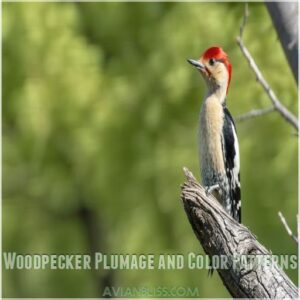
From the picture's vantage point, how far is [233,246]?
11.3 ft

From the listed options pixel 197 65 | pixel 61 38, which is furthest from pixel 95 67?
pixel 197 65

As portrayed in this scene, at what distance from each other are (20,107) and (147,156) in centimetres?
130

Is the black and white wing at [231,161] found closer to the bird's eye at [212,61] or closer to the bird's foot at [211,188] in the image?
the bird's foot at [211,188]

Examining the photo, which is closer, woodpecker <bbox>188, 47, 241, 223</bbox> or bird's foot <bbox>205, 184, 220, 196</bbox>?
bird's foot <bbox>205, 184, 220, 196</bbox>

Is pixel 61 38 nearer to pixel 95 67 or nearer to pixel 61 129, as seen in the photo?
pixel 95 67

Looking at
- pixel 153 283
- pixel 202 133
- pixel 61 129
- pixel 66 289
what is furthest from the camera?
pixel 66 289

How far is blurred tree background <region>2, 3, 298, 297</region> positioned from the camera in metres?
7.84

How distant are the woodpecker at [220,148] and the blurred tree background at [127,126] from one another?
2.77m

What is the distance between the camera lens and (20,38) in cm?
859

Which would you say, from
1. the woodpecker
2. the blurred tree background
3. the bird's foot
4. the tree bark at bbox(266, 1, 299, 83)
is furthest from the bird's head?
the blurred tree background

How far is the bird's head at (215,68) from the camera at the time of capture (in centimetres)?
437

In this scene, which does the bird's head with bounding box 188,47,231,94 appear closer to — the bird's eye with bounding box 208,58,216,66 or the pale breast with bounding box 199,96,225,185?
the bird's eye with bounding box 208,58,216,66

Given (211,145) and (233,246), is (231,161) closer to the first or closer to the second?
(211,145)

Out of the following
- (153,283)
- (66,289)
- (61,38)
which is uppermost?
(61,38)
